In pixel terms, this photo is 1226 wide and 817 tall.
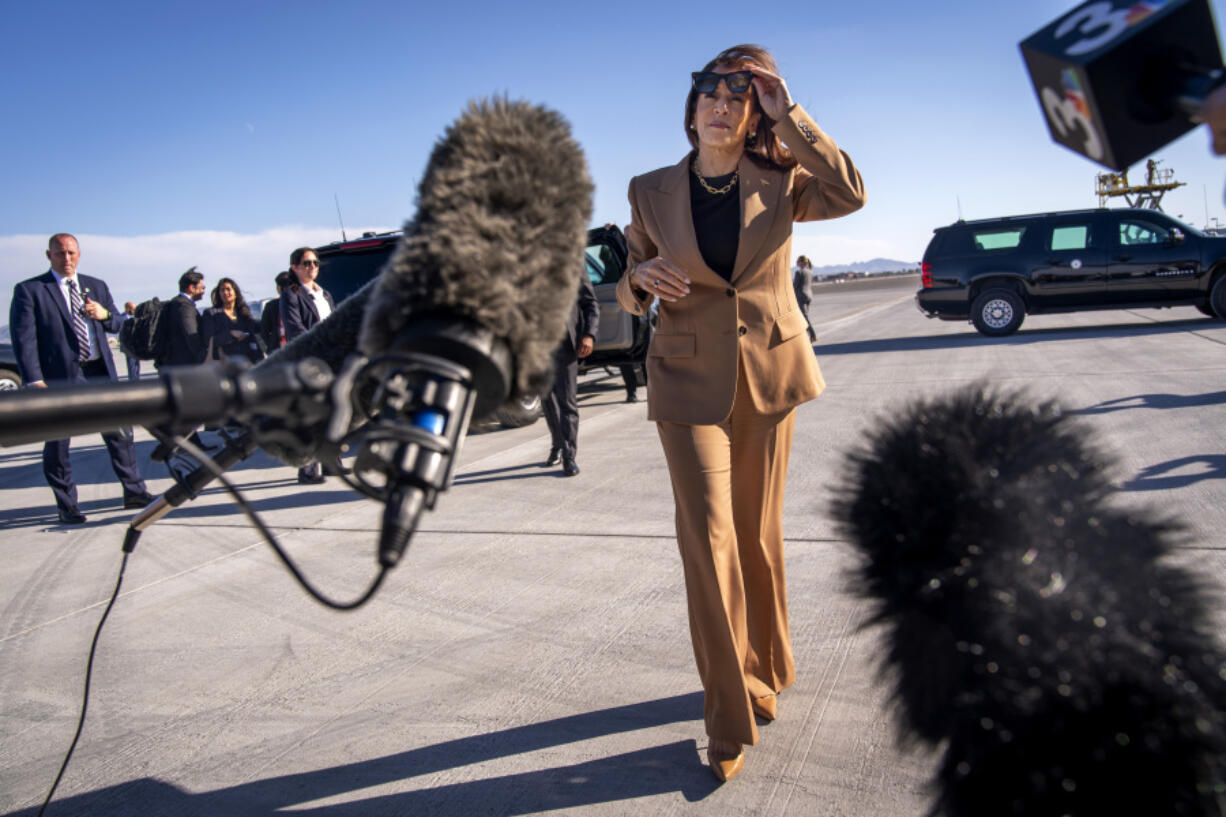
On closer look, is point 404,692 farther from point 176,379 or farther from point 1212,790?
point 1212,790

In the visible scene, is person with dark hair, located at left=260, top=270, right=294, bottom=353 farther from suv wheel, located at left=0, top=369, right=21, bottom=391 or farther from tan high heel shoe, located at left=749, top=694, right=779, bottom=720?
suv wheel, located at left=0, top=369, right=21, bottom=391

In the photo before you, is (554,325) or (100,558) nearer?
(554,325)

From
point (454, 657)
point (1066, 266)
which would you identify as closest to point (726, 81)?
point (454, 657)

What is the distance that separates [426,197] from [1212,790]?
133 cm

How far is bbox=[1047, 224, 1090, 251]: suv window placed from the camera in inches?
503

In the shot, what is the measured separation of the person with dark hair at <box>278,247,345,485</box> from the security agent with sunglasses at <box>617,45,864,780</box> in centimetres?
484

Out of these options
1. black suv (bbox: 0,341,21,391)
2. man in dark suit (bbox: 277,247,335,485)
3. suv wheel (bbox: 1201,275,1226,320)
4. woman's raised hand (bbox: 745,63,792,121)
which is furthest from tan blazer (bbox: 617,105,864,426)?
black suv (bbox: 0,341,21,391)

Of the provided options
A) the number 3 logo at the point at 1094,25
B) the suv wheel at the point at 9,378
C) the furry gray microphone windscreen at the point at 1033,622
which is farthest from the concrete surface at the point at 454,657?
the suv wheel at the point at 9,378

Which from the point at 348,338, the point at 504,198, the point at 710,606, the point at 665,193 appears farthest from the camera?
the point at 665,193

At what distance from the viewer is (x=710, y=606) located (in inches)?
92.4

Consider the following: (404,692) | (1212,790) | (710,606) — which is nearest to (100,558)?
(404,692)

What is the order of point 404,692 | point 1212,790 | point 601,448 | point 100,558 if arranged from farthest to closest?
point 601,448
point 100,558
point 404,692
point 1212,790

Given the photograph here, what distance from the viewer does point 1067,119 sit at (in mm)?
1186

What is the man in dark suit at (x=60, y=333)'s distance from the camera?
5.92 meters
